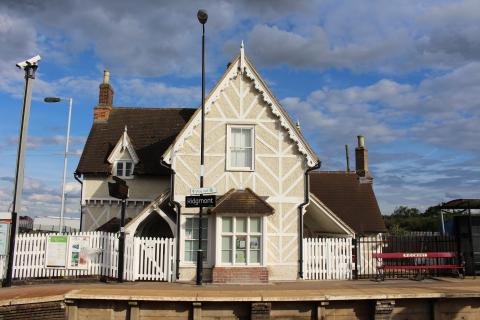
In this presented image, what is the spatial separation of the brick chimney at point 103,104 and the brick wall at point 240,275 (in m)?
13.2

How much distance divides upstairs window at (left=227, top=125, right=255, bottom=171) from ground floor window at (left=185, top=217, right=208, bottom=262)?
8.61 ft

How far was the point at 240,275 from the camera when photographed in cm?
1652

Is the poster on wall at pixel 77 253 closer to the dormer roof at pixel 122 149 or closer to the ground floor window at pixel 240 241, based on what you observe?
the ground floor window at pixel 240 241

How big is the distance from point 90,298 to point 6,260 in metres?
5.11

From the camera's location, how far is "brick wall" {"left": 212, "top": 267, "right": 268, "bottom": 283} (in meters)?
16.5

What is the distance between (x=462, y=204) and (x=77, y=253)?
50.4 feet

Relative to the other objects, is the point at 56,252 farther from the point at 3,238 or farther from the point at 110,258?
the point at 3,238

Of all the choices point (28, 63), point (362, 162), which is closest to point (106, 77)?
point (28, 63)

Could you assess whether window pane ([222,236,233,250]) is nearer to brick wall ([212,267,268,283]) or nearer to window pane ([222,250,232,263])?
window pane ([222,250,232,263])

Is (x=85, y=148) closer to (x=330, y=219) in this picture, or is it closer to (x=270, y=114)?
(x=270, y=114)

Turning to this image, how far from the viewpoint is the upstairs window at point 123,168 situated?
2294 centimetres

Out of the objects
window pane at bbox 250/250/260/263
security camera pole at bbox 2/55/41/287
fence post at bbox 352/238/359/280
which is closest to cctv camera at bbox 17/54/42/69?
security camera pole at bbox 2/55/41/287

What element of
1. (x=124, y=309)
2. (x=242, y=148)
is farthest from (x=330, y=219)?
(x=124, y=309)

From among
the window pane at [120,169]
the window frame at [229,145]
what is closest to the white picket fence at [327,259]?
the window frame at [229,145]
